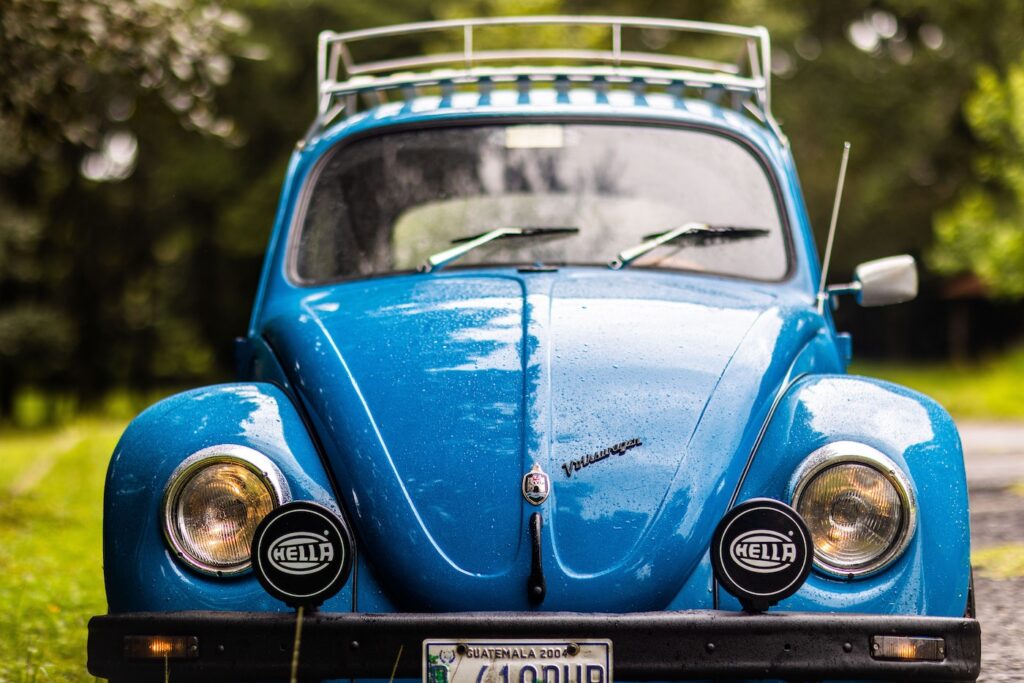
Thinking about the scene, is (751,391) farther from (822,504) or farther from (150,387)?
(150,387)

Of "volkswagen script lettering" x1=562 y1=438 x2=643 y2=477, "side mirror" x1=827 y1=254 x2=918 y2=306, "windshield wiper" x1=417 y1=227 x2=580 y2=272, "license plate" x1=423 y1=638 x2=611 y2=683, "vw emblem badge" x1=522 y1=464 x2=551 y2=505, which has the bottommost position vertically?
"license plate" x1=423 y1=638 x2=611 y2=683

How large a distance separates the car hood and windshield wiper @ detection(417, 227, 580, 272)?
1.77 feet

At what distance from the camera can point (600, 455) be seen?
321cm

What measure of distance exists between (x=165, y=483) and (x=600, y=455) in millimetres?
1014

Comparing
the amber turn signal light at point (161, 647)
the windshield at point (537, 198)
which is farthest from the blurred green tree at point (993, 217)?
the amber turn signal light at point (161, 647)

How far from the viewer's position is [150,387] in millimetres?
36688

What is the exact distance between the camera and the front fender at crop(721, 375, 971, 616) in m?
3.08

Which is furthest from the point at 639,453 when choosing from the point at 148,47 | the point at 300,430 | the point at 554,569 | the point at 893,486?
the point at 148,47

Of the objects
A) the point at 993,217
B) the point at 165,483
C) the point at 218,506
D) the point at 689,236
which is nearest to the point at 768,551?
the point at 218,506

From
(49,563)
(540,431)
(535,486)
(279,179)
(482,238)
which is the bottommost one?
(49,563)

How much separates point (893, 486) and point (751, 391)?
1.55 feet

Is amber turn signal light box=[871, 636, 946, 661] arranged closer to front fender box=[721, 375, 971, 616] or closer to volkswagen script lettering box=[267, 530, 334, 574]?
front fender box=[721, 375, 971, 616]

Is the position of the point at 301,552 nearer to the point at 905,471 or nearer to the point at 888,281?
the point at 905,471

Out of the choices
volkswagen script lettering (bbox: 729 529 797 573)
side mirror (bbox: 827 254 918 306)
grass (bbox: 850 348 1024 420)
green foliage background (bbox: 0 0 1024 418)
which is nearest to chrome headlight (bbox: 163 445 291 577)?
volkswagen script lettering (bbox: 729 529 797 573)
